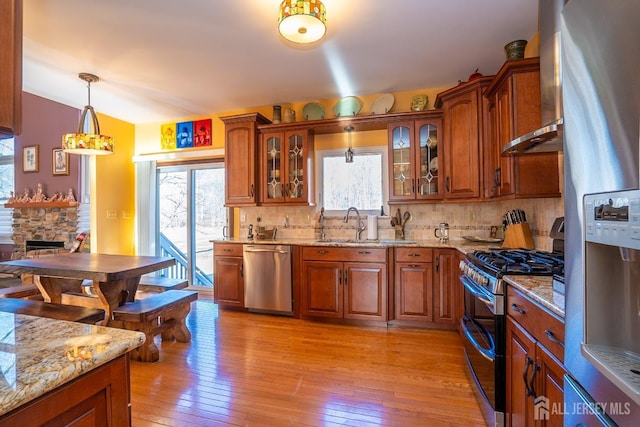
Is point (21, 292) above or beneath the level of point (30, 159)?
beneath

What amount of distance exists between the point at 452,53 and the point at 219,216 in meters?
3.66

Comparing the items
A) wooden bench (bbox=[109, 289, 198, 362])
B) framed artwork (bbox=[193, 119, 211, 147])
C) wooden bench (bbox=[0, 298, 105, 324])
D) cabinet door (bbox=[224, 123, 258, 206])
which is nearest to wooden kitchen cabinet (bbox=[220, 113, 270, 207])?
cabinet door (bbox=[224, 123, 258, 206])

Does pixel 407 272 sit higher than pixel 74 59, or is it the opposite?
pixel 74 59

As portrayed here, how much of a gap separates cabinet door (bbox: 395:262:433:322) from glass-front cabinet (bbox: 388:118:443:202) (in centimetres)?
79

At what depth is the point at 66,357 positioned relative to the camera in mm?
722

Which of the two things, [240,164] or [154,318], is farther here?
[240,164]

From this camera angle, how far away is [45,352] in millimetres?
749

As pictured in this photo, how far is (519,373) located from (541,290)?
17.0 inches

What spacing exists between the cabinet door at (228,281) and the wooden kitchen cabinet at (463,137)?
2586 mm

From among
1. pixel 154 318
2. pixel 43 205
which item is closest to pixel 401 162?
pixel 154 318

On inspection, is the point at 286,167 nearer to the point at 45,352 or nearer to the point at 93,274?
the point at 93,274

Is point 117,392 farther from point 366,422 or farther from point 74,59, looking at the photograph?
point 74,59

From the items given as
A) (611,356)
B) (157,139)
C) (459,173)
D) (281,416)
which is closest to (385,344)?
(281,416)

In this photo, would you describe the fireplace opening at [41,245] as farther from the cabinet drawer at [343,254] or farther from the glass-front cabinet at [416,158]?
the glass-front cabinet at [416,158]
